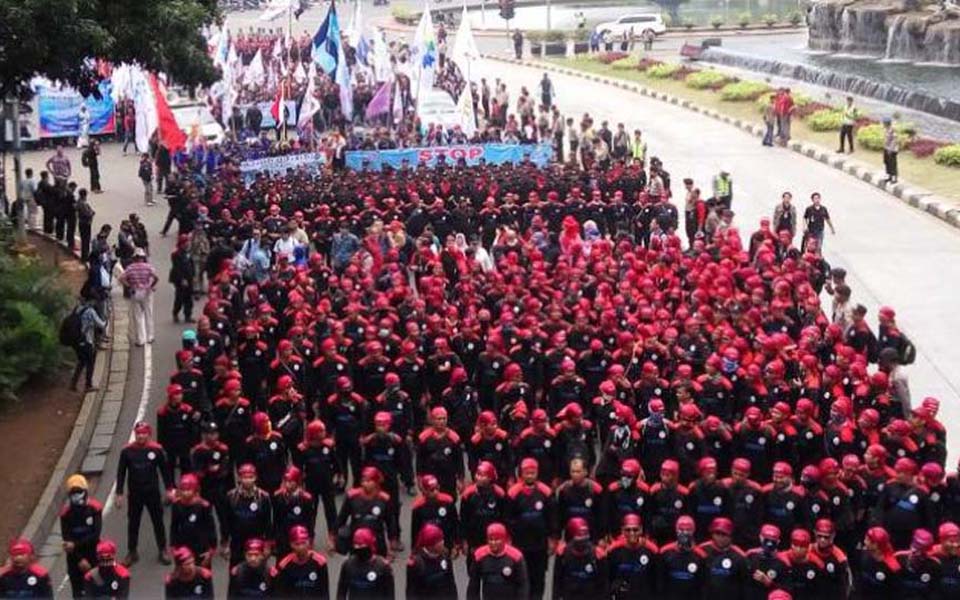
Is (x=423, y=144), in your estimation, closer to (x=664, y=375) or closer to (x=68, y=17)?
(x=68, y=17)

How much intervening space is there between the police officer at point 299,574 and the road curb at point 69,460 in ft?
13.4

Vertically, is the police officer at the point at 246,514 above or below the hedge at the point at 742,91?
below

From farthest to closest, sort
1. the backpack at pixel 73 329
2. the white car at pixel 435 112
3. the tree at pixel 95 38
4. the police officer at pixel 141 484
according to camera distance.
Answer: the white car at pixel 435 112
the backpack at pixel 73 329
the tree at pixel 95 38
the police officer at pixel 141 484

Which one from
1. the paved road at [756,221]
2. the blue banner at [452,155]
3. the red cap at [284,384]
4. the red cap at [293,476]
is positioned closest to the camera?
the red cap at [293,476]

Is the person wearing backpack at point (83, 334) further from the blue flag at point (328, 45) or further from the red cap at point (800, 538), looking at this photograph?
the blue flag at point (328, 45)

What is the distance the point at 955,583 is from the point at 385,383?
6.30 metres

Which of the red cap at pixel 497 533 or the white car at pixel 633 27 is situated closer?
the red cap at pixel 497 533

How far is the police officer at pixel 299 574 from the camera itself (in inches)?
383

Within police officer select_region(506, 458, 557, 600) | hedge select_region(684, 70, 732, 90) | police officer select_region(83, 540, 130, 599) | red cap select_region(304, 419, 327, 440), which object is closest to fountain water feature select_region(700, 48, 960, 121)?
hedge select_region(684, 70, 732, 90)

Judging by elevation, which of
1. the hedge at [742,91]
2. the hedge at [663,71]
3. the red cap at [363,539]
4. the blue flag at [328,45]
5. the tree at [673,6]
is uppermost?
the tree at [673,6]

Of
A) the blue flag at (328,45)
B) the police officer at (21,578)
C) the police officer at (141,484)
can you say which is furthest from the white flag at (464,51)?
the police officer at (21,578)

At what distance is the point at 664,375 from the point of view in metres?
14.5

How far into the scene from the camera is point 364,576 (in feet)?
31.5

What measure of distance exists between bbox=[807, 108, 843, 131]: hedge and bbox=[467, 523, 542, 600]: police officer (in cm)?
2785
